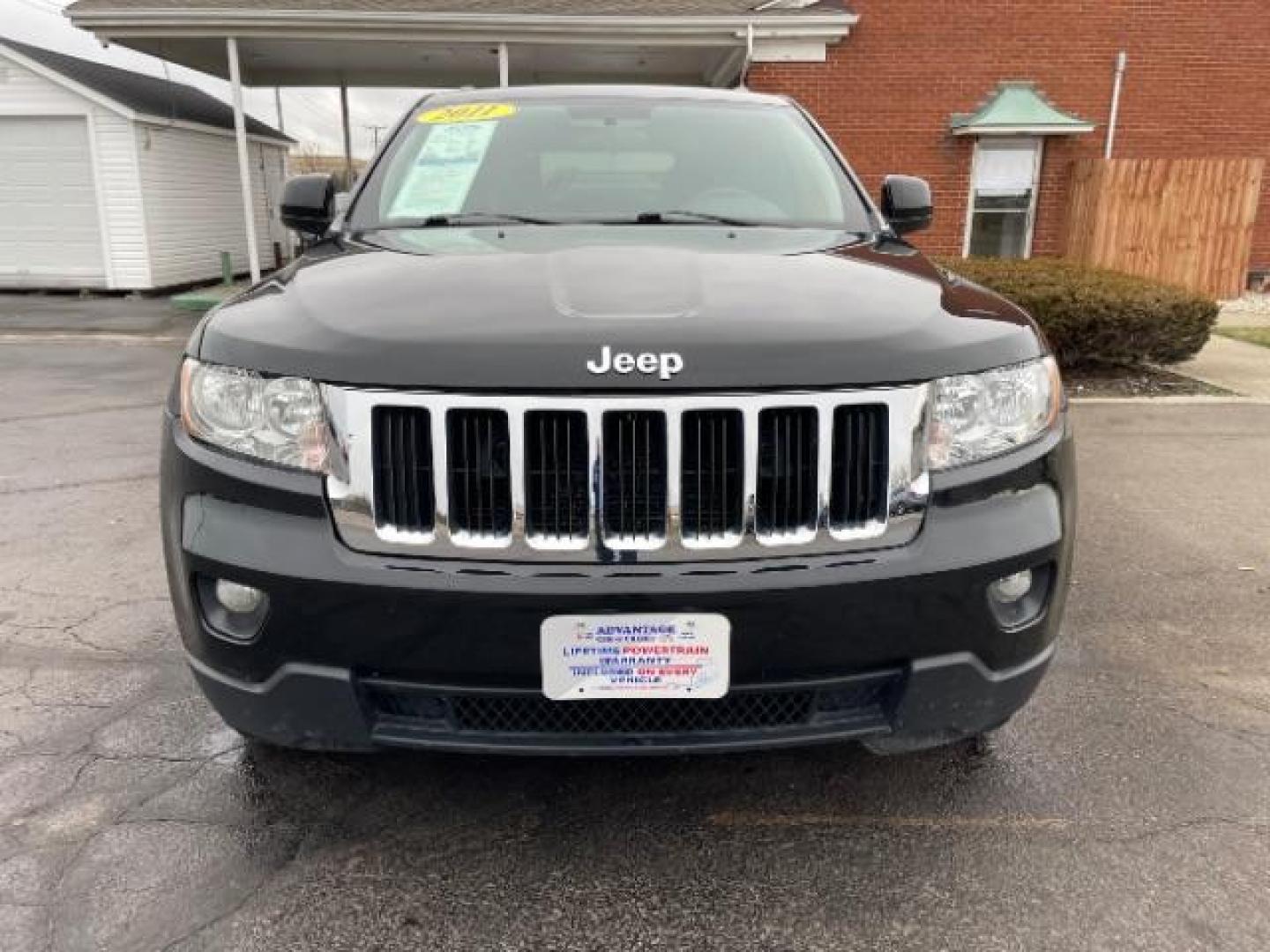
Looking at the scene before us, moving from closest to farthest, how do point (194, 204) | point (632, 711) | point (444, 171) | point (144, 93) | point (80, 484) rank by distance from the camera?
point (632, 711) → point (444, 171) → point (80, 484) → point (194, 204) → point (144, 93)

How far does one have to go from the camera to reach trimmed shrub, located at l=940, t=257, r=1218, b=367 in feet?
24.9

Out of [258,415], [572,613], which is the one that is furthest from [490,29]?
[572,613]

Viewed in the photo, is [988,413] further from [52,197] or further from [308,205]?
[52,197]

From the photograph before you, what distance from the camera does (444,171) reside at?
10.8ft

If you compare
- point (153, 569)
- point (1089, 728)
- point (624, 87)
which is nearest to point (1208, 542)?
point (1089, 728)

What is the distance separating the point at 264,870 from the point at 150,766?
619mm

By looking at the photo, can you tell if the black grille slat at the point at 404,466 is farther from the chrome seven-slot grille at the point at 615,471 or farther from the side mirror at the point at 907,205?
the side mirror at the point at 907,205

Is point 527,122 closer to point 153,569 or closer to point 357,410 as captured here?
point 357,410

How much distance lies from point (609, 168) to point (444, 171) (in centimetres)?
54

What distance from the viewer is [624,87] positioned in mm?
3805

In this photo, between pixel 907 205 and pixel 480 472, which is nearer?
pixel 480 472

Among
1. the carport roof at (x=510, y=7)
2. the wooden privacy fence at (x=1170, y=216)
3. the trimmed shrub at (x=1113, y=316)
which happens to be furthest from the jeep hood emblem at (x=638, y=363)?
the wooden privacy fence at (x=1170, y=216)

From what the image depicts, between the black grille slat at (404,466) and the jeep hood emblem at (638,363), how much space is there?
357mm

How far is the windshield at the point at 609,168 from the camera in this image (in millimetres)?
3113
